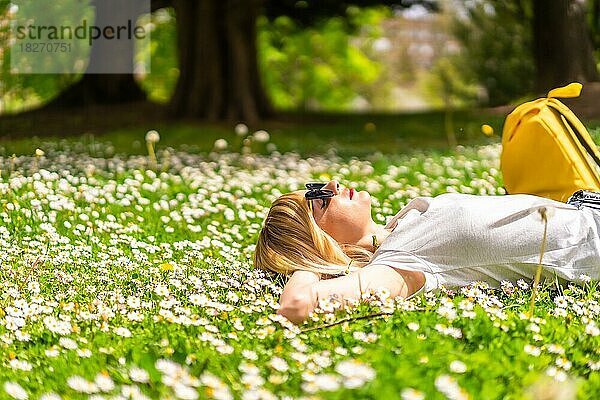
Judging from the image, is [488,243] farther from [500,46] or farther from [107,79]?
[500,46]

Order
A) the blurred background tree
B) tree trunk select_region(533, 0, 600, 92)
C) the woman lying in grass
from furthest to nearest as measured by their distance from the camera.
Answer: the blurred background tree < tree trunk select_region(533, 0, 600, 92) < the woman lying in grass

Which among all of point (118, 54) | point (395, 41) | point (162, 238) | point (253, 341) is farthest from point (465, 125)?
point (395, 41)

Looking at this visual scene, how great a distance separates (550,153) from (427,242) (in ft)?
5.25

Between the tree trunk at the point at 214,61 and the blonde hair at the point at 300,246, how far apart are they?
11.5m

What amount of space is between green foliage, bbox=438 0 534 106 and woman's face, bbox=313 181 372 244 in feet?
54.6

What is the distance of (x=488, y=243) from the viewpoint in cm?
449

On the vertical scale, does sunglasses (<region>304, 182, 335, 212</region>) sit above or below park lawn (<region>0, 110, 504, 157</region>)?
above

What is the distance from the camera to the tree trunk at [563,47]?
581 inches

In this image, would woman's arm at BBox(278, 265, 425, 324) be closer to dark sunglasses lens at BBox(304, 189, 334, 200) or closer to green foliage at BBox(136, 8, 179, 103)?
dark sunglasses lens at BBox(304, 189, 334, 200)

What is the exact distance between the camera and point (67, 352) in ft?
11.7

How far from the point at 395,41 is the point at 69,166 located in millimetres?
28271

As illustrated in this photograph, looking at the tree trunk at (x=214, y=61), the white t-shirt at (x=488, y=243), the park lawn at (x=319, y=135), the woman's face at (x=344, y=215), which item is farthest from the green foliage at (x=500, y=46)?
the woman's face at (x=344, y=215)

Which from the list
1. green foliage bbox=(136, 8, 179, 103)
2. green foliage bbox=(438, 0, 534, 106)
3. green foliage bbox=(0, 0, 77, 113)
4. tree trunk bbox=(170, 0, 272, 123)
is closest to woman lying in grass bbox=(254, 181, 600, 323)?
green foliage bbox=(0, 0, 77, 113)

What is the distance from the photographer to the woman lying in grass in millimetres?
4434
